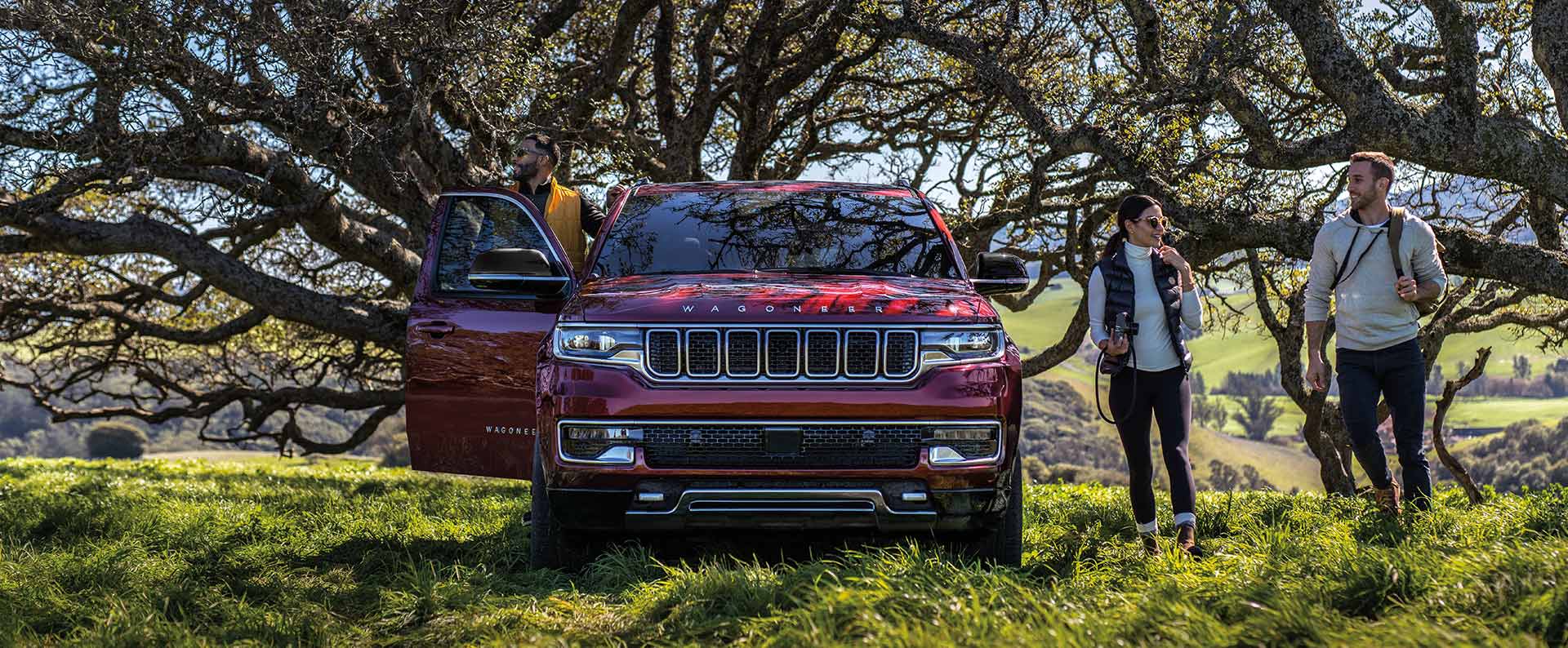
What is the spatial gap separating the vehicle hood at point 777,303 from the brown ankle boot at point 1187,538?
1511 millimetres

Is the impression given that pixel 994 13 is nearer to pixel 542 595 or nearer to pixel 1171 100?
pixel 1171 100

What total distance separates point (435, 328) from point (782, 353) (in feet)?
7.80

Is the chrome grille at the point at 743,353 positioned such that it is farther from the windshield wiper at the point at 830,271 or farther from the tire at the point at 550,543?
the tire at the point at 550,543

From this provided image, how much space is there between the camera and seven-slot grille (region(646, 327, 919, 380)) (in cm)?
473

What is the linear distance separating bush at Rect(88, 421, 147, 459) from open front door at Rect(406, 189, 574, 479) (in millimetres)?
144916

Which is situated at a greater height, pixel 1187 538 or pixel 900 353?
pixel 900 353

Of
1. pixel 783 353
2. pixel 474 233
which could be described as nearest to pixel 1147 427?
pixel 783 353

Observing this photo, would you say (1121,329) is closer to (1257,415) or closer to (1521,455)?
(1521,455)

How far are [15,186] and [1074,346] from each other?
33.0ft

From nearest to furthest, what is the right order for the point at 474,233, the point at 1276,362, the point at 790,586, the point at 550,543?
1. the point at 790,586
2. the point at 550,543
3. the point at 474,233
4. the point at 1276,362

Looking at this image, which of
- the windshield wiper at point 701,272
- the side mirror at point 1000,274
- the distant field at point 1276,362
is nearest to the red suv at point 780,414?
the windshield wiper at point 701,272

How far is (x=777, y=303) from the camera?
482cm

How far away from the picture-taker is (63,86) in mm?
10891

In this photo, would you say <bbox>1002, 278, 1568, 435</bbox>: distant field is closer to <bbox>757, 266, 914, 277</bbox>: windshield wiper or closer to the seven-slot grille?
<bbox>757, 266, 914, 277</bbox>: windshield wiper
